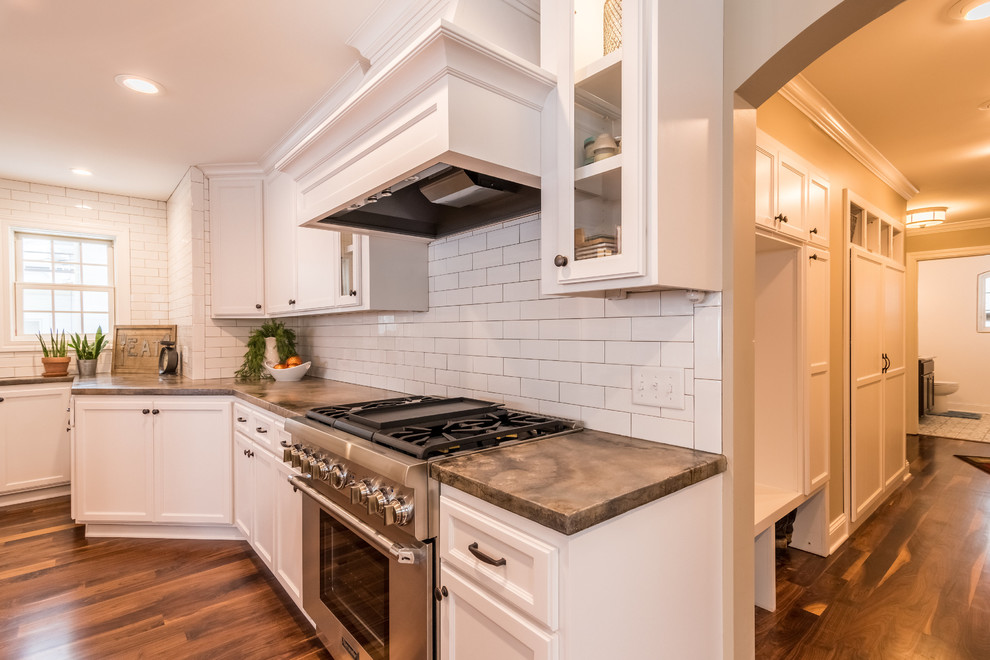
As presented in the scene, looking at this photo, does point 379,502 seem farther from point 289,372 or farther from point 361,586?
point 289,372

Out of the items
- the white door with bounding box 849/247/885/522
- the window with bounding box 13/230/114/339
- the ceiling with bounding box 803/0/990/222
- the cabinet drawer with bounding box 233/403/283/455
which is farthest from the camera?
the window with bounding box 13/230/114/339

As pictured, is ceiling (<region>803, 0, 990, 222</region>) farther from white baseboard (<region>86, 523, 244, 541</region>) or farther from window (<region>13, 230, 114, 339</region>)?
window (<region>13, 230, 114, 339</region>)

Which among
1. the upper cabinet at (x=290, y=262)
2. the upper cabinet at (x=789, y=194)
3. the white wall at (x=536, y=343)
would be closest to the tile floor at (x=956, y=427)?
the upper cabinet at (x=789, y=194)

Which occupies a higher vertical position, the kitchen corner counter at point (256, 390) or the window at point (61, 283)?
the window at point (61, 283)

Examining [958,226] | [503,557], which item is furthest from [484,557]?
[958,226]

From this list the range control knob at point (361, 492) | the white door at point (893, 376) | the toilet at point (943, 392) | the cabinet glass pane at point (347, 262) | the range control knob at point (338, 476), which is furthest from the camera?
the toilet at point (943, 392)

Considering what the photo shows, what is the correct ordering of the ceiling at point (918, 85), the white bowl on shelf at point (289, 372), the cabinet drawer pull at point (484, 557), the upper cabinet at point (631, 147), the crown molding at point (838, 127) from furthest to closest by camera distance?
the white bowl on shelf at point (289, 372)
the crown molding at point (838, 127)
the ceiling at point (918, 85)
the upper cabinet at point (631, 147)
the cabinet drawer pull at point (484, 557)

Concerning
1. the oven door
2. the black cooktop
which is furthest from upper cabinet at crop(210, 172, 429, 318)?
the oven door

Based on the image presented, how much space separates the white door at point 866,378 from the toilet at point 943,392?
530 cm

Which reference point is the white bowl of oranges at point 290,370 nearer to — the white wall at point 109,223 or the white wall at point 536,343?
the white wall at point 536,343

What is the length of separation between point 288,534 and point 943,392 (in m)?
9.29

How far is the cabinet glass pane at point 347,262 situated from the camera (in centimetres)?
257

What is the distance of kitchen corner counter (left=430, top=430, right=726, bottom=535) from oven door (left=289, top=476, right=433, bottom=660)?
0.30 metres

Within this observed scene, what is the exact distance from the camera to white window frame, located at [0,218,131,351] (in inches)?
152
